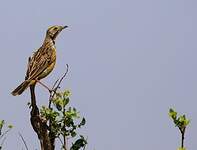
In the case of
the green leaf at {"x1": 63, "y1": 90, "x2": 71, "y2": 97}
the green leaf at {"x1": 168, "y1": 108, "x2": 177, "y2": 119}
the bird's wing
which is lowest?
the green leaf at {"x1": 168, "y1": 108, "x2": 177, "y2": 119}

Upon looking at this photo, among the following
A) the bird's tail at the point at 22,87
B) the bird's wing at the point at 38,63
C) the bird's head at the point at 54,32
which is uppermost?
the bird's head at the point at 54,32

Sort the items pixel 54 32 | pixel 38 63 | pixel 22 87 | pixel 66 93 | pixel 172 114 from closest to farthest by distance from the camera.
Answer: pixel 172 114, pixel 66 93, pixel 22 87, pixel 38 63, pixel 54 32

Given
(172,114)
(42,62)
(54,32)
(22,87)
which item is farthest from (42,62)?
(172,114)

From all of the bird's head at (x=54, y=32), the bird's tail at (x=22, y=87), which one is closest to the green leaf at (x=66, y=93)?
the bird's tail at (x=22, y=87)

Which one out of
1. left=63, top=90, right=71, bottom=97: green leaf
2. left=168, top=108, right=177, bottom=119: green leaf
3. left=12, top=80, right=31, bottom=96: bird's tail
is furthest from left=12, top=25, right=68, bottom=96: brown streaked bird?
left=168, top=108, right=177, bottom=119: green leaf

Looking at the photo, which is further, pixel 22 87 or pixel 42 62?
pixel 42 62

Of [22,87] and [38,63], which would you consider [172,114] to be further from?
[38,63]

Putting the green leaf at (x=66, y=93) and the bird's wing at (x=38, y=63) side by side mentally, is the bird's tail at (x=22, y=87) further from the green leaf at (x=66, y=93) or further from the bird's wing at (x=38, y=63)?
the green leaf at (x=66, y=93)

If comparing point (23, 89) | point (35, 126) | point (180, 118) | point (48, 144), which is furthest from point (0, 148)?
point (180, 118)

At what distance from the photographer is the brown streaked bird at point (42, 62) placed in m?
3.88

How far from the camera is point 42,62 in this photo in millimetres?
4238

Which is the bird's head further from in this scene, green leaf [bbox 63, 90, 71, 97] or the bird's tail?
green leaf [bbox 63, 90, 71, 97]

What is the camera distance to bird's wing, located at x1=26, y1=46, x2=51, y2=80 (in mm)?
3993

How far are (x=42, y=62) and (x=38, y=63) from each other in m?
0.06
